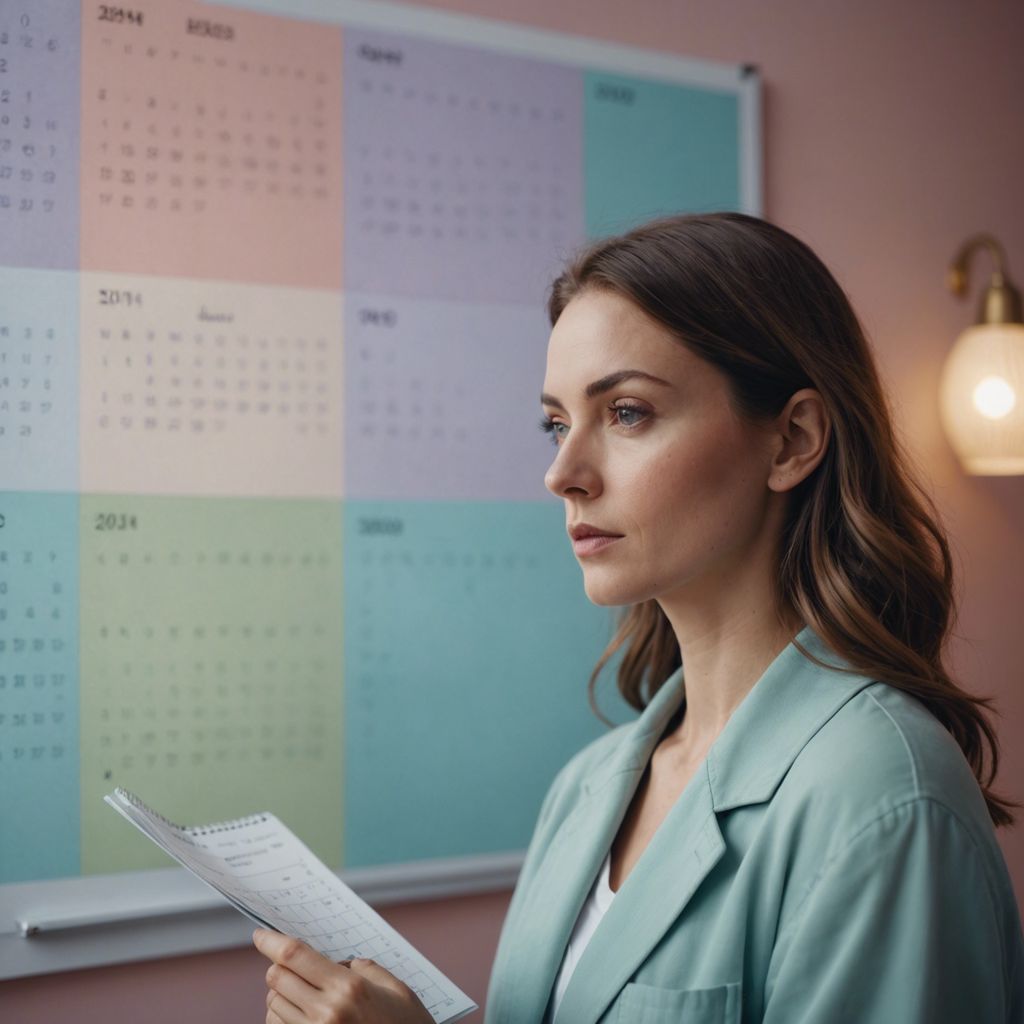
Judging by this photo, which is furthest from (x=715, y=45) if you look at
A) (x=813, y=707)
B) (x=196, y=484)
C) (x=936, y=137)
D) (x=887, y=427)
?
(x=813, y=707)

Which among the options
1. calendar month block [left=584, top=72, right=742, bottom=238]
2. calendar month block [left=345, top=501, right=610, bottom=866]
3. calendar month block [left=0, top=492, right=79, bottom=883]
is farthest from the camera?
calendar month block [left=584, top=72, right=742, bottom=238]

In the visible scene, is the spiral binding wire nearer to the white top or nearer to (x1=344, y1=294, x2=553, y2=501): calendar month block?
the white top

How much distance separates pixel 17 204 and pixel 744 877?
943 millimetres

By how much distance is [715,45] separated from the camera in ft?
4.98

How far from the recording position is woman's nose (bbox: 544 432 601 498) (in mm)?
917

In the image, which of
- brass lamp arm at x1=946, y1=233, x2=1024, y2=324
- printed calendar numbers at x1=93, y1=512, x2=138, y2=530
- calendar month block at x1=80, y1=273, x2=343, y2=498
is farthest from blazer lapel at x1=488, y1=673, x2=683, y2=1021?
brass lamp arm at x1=946, y1=233, x2=1024, y2=324

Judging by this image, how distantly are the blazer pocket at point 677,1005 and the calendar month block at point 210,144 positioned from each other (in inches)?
32.2

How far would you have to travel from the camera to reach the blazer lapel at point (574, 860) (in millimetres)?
968

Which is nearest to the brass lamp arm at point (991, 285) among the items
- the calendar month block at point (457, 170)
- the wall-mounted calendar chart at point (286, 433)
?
the wall-mounted calendar chart at point (286, 433)

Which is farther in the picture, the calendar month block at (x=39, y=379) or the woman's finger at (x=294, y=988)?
the calendar month block at (x=39, y=379)

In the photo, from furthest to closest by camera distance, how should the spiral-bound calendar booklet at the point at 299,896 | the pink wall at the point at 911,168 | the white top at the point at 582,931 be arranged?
1. the pink wall at the point at 911,168
2. the white top at the point at 582,931
3. the spiral-bound calendar booklet at the point at 299,896

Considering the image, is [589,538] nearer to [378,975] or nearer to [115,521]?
[378,975]

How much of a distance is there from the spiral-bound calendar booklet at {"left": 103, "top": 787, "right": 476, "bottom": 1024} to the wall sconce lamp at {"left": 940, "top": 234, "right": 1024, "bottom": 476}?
3.47 ft

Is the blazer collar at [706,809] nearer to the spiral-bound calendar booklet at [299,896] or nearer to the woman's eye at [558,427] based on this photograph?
the spiral-bound calendar booklet at [299,896]
